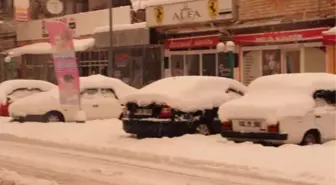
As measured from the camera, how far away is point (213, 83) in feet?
51.1

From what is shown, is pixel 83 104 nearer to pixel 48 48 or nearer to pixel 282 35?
pixel 282 35

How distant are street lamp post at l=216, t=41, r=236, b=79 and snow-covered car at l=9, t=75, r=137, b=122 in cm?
527

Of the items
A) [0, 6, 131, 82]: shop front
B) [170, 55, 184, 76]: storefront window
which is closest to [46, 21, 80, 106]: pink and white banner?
[170, 55, 184, 76]: storefront window

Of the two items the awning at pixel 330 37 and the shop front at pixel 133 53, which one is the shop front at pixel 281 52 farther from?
the shop front at pixel 133 53

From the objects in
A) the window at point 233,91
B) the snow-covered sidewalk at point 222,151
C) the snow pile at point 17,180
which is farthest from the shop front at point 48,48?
the snow pile at point 17,180

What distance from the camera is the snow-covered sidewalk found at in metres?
10.0

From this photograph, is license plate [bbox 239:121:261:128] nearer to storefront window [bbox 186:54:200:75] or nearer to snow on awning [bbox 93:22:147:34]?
storefront window [bbox 186:54:200:75]

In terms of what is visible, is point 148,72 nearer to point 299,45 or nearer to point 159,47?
point 159,47

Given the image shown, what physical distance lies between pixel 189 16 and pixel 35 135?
35.6 feet

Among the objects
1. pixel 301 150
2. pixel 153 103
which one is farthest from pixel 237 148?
pixel 153 103

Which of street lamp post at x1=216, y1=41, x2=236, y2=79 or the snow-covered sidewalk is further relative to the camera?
street lamp post at x1=216, y1=41, x2=236, y2=79

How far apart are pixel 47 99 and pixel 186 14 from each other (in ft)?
27.1

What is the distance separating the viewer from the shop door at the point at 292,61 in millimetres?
22969

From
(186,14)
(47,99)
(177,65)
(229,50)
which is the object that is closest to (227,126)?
(47,99)
